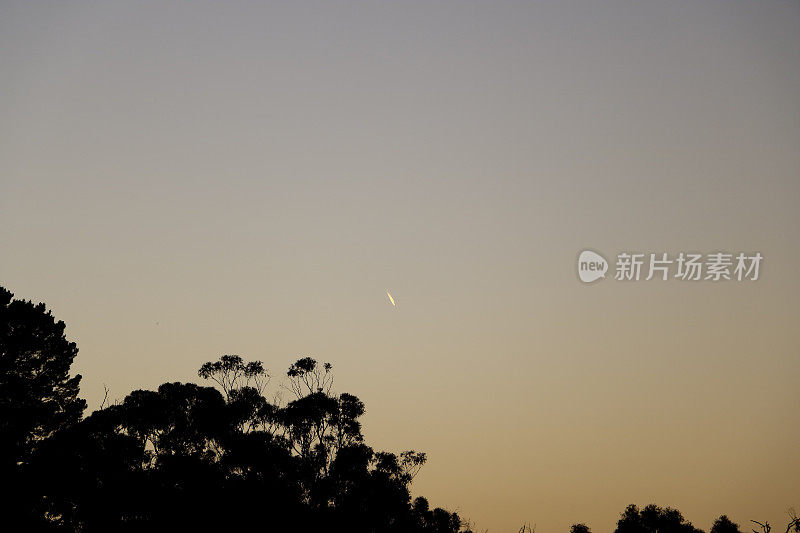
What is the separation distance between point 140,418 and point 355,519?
1991 centimetres

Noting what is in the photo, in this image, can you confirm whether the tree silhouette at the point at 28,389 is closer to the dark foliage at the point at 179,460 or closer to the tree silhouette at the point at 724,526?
the dark foliage at the point at 179,460

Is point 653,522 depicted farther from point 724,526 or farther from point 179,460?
point 179,460

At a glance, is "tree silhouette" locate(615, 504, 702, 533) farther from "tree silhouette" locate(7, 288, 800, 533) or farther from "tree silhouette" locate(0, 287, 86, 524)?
"tree silhouette" locate(0, 287, 86, 524)

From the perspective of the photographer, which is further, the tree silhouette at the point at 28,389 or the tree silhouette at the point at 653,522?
the tree silhouette at the point at 653,522

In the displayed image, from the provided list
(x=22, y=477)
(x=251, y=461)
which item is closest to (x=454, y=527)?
(x=251, y=461)

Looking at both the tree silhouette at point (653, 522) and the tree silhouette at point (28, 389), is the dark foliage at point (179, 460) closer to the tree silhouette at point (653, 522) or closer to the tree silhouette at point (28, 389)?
the tree silhouette at point (28, 389)

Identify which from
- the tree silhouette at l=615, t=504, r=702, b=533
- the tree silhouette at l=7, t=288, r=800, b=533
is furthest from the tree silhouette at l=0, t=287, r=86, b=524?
the tree silhouette at l=615, t=504, r=702, b=533

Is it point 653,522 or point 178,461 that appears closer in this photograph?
point 178,461

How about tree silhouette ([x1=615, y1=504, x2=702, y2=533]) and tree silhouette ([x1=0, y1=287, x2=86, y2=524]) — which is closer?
tree silhouette ([x1=0, y1=287, x2=86, y2=524])

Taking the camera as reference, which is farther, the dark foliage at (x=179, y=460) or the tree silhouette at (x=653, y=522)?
the tree silhouette at (x=653, y=522)

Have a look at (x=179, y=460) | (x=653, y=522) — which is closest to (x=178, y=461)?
(x=179, y=460)

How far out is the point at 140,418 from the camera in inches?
2687

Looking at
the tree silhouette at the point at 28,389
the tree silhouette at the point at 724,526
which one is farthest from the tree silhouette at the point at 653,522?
the tree silhouette at the point at 28,389

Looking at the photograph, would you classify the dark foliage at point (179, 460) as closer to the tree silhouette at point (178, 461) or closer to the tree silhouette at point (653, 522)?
the tree silhouette at point (178, 461)
